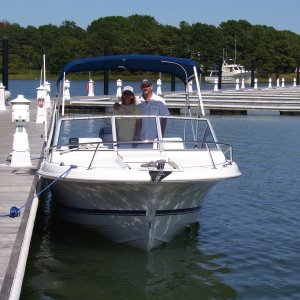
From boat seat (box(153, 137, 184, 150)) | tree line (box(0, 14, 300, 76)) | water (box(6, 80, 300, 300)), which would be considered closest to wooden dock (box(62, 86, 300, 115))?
water (box(6, 80, 300, 300))

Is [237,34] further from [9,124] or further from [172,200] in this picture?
[172,200]

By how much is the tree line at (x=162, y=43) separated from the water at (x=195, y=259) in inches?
2409

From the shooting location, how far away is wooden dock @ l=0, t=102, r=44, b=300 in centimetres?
774

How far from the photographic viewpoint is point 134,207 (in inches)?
426

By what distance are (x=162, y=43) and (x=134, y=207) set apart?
89.9 meters

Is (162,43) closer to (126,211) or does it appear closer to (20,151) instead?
(20,151)

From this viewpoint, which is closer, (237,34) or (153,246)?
(153,246)

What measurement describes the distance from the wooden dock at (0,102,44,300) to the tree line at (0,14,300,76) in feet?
200

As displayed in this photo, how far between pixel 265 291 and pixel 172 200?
76.4 inches

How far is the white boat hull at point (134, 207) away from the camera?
35.0 ft

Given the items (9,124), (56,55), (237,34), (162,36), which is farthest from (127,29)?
(9,124)

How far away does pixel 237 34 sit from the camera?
128 meters

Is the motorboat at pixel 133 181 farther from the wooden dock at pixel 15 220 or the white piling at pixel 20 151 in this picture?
the white piling at pixel 20 151

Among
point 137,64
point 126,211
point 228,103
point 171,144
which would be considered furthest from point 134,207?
point 228,103
